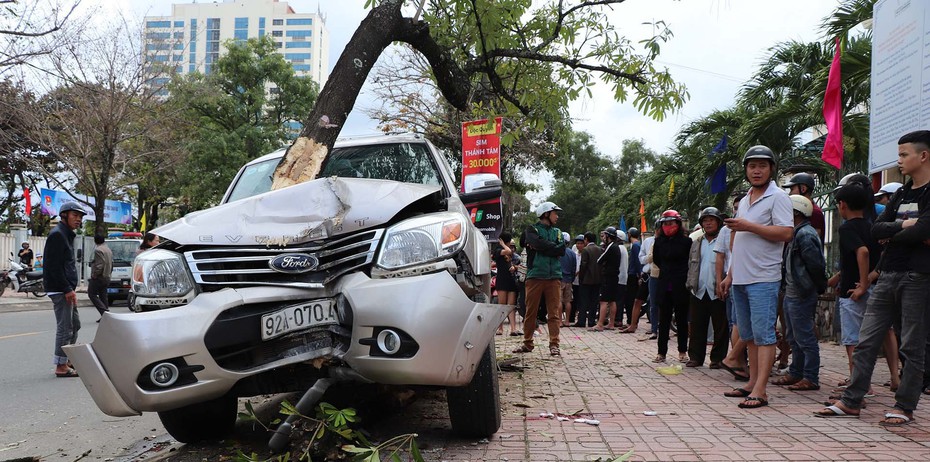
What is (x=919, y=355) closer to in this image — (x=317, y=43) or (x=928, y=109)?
(x=928, y=109)

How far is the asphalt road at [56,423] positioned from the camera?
4.70m

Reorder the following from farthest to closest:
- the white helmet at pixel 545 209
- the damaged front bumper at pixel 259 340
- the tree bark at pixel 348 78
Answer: the white helmet at pixel 545 209 < the tree bark at pixel 348 78 < the damaged front bumper at pixel 259 340

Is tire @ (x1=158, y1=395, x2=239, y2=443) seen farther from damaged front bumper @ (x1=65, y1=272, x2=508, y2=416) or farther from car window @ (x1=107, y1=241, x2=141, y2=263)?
car window @ (x1=107, y1=241, x2=141, y2=263)

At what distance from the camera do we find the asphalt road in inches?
185

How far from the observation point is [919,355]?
4.79m

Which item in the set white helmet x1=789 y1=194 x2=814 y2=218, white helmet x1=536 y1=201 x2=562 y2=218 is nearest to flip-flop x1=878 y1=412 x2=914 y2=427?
white helmet x1=789 y1=194 x2=814 y2=218

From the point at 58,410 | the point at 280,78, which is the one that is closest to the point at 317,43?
the point at 280,78

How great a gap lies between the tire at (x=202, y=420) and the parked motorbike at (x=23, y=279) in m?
20.6

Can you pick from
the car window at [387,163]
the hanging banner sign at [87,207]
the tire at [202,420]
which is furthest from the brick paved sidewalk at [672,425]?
the hanging banner sign at [87,207]

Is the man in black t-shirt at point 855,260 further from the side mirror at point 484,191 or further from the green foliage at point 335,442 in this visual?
the green foliage at point 335,442

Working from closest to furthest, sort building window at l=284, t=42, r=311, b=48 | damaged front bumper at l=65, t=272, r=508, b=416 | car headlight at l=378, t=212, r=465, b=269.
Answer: damaged front bumper at l=65, t=272, r=508, b=416
car headlight at l=378, t=212, r=465, b=269
building window at l=284, t=42, r=311, b=48

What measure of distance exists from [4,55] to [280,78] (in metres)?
24.7

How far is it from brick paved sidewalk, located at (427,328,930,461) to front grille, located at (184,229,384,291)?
1203 millimetres

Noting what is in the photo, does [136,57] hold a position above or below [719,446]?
above
